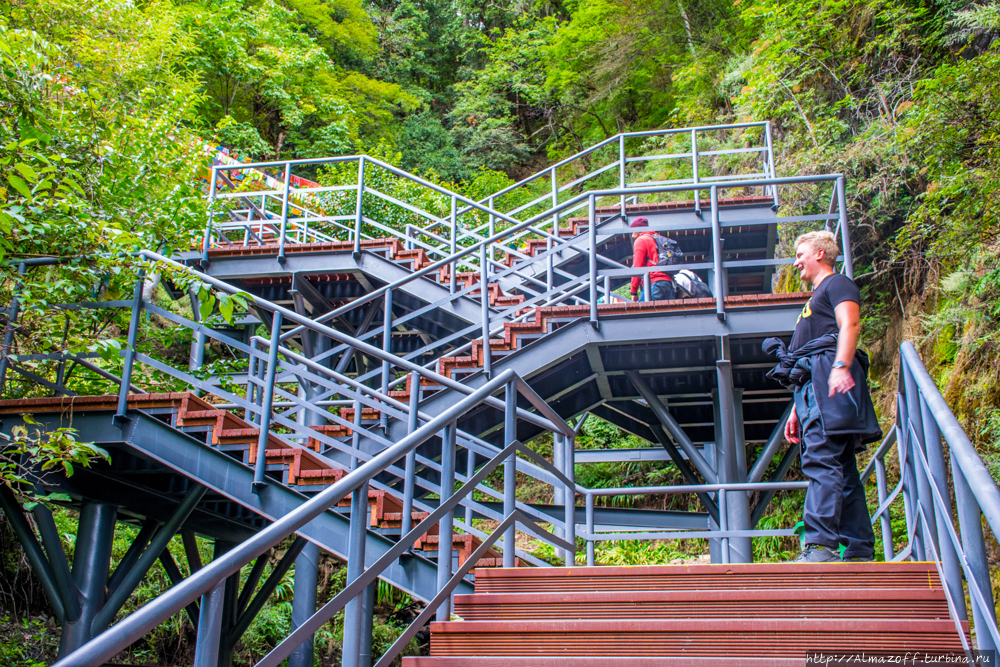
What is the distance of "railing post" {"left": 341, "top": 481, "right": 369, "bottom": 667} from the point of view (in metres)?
2.54

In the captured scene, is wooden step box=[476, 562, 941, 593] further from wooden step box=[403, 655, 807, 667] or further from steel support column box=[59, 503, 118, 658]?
steel support column box=[59, 503, 118, 658]

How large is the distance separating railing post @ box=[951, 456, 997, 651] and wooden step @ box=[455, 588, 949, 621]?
2.52 feet

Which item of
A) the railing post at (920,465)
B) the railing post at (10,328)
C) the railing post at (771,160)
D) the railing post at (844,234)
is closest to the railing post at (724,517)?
the railing post at (844,234)

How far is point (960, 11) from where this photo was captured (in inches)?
387

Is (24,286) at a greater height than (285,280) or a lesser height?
lesser

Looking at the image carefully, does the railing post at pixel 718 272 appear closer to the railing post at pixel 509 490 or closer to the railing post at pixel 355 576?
the railing post at pixel 509 490

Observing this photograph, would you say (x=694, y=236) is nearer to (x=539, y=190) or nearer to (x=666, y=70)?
(x=666, y=70)

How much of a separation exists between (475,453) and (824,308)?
436cm

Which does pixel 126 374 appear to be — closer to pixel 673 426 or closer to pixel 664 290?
pixel 664 290

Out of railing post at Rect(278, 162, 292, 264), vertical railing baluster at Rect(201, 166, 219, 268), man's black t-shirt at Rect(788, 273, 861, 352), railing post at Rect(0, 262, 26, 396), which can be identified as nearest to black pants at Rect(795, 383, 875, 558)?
man's black t-shirt at Rect(788, 273, 861, 352)

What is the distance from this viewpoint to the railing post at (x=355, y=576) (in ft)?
8.32

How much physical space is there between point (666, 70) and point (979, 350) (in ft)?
48.0

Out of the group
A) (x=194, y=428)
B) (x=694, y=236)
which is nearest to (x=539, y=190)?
(x=694, y=236)

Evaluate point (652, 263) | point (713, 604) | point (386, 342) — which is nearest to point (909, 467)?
point (713, 604)
